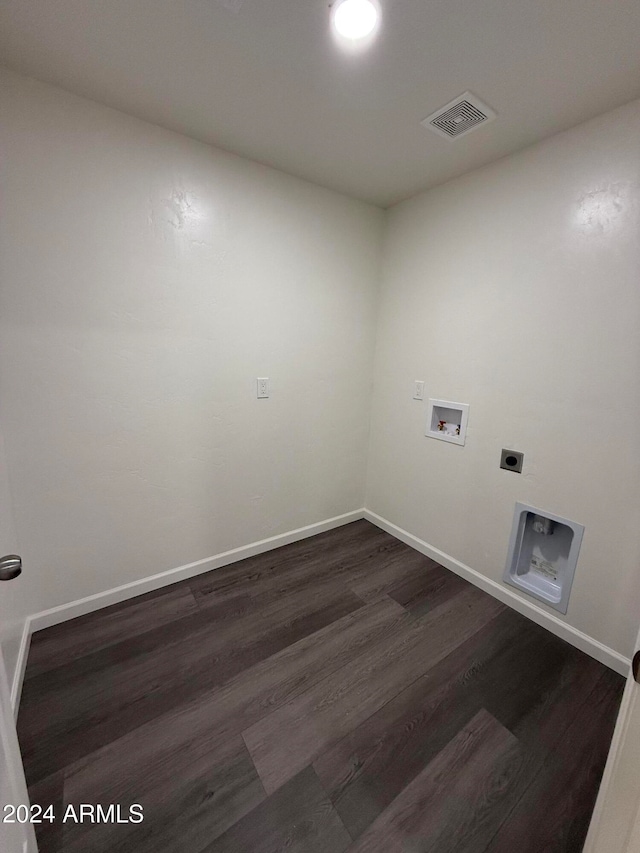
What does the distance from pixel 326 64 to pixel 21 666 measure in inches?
107

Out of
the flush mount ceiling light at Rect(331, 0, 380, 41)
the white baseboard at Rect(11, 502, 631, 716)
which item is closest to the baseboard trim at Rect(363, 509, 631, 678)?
the white baseboard at Rect(11, 502, 631, 716)

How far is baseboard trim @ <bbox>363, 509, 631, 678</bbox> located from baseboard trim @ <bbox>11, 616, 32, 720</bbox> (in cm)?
225

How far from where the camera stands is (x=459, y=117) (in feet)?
5.04

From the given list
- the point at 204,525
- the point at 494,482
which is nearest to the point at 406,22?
the point at 494,482

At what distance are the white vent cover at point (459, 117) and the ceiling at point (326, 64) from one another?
0.03 metres

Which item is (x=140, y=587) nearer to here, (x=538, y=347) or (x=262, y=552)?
(x=262, y=552)

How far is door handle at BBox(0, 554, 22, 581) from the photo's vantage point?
2.38 ft

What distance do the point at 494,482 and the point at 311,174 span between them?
2186 millimetres

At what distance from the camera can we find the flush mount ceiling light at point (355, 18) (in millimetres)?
1054

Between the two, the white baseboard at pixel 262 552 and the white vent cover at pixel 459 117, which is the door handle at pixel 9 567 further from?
the white vent cover at pixel 459 117

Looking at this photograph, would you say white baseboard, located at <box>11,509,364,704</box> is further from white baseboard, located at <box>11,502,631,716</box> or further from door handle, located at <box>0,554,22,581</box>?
door handle, located at <box>0,554,22,581</box>

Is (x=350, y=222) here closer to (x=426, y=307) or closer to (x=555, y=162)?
(x=426, y=307)

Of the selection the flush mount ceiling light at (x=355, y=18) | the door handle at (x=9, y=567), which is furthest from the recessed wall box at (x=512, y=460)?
the door handle at (x=9, y=567)

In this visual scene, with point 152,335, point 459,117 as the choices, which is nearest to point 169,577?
point 152,335
